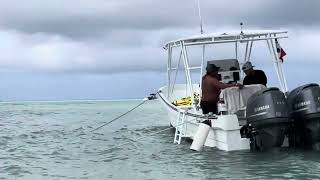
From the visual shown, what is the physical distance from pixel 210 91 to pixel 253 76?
1349mm

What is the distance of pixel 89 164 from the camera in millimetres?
11766

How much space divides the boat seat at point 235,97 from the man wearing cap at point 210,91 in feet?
1.44

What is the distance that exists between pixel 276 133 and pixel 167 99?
6.86 metres

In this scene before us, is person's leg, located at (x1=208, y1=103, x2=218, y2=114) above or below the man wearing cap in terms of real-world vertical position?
below

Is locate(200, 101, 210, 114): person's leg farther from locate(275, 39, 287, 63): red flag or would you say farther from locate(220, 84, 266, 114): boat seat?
locate(275, 39, 287, 63): red flag

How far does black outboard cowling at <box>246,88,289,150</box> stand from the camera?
35.1 feet

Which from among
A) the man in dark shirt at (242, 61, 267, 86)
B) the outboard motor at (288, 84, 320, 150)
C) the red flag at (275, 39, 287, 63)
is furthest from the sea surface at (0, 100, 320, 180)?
the red flag at (275, 39, 287, 63)

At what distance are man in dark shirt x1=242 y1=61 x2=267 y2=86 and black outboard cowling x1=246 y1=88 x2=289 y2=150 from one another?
193cm

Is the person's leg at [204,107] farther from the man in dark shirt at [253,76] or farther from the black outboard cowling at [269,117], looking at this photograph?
the black outboard cowling at [269,117]

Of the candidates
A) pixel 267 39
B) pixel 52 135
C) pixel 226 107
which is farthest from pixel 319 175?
pixel 52 135

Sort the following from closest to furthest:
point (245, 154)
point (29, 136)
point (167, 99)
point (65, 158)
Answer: point (245, 154) → point (65, 158) → point (167, 99) → point (29, 136)

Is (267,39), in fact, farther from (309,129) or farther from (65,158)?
(65,158)

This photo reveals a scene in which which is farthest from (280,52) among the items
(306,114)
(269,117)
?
(269,117)

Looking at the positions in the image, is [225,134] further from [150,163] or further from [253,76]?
[253,76]
